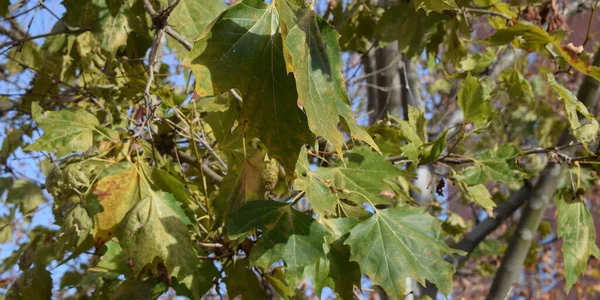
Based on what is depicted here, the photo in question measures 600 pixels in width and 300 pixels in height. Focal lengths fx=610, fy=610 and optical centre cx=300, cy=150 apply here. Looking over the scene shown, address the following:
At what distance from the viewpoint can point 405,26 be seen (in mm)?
2078

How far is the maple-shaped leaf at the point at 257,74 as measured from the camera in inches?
41.0

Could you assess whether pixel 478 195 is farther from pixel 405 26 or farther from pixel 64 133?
pixel 64 133

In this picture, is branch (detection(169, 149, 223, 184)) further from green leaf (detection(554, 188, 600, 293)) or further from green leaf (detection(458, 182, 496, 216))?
green leaf (detection(554, 188, 600, 293))

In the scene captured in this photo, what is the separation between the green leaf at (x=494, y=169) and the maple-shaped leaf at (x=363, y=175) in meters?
0.25

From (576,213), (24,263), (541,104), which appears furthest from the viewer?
(541,104)

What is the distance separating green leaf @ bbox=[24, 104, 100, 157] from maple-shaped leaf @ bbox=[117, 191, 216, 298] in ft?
0.78

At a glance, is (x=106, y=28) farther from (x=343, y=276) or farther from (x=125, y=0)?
(x=343, y=276)

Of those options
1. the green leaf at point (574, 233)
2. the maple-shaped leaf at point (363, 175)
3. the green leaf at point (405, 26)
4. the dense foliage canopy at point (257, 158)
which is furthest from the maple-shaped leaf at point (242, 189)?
the green leaf at point (405, 26)

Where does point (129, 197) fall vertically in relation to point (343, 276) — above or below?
above

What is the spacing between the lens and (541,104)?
378 cm

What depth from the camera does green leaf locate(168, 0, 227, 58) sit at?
1.52 m

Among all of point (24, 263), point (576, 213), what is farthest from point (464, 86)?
point (24, 263)

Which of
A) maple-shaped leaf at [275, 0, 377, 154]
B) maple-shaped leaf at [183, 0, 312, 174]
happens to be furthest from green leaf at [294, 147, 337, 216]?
maple-shaped leaf at [275, 0, 377, 154]

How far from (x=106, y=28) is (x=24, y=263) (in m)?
0.68
